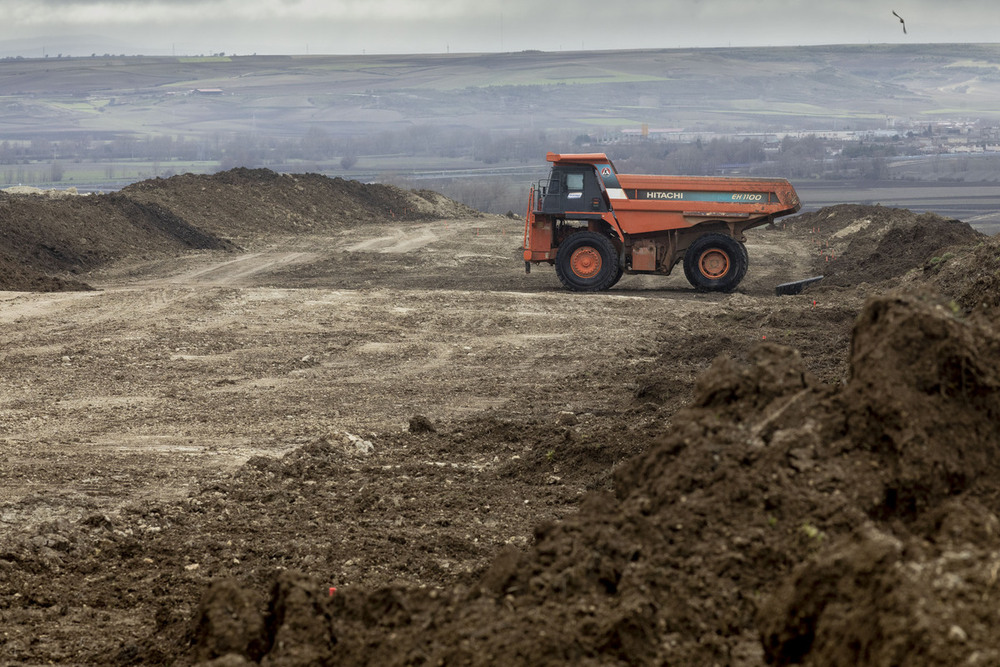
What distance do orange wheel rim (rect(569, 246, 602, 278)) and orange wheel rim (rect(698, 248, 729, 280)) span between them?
199 centimetres

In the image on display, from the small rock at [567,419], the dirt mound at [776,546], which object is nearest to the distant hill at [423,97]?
the small rock at [567,419]

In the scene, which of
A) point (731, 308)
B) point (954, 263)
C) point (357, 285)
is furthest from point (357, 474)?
point (357, 285)

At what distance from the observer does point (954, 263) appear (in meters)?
15.2

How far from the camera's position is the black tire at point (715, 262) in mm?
18672

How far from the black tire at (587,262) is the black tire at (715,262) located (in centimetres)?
145

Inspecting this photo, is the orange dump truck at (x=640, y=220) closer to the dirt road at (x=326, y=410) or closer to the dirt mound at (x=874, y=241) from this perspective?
the dirt road at (x=326, y=410)

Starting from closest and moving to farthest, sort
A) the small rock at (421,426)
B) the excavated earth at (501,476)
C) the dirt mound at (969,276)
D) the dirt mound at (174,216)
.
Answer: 1. the excavated earth at (501,476)
2. the small rock at (421,426)
3. the dirt mound at (969,276)
4. the dirt mound at (174,216)

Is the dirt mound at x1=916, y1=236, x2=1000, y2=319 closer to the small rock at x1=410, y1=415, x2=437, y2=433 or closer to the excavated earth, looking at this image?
the excavated earth

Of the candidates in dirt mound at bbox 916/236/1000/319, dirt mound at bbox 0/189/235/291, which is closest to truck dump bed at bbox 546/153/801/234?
dirt mound at bbox 916/236/1000/319

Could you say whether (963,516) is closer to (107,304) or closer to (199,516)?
(199,516)

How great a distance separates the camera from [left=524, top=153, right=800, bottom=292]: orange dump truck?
18328 millimetres

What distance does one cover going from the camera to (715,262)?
61.9ft

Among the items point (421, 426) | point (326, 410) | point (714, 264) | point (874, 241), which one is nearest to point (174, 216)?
point (714, 264)

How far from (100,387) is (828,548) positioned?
9.98m
